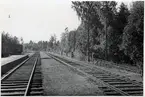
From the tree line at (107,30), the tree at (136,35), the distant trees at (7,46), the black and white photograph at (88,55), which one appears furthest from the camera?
the distant trees at (7,46)

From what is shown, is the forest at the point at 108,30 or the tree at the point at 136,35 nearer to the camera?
the tree at the point at 136,35

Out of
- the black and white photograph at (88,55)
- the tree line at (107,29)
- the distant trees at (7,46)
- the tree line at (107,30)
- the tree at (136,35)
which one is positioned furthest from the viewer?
the distant trees at (7,46)

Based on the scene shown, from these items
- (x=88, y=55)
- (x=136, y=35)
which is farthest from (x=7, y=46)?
(x=136, y=35)

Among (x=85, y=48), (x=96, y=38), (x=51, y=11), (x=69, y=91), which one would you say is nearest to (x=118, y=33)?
(x=96, y=38)

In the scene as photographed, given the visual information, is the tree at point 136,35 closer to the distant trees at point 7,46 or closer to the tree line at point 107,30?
the tree line at point 107,30

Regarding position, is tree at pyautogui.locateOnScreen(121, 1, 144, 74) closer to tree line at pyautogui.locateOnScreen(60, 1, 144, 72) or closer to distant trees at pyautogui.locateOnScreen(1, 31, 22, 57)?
tree line at pyautogui.locateOnScreen(60, 1, 144, 72)

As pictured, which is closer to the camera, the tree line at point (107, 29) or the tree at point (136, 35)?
the tree at point (136, 35)

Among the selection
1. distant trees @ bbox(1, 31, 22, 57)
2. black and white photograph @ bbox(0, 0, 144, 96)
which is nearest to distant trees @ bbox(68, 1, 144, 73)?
black and white photograph @ bbox(0, 0, 144, 96)

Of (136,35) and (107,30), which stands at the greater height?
(107,30)

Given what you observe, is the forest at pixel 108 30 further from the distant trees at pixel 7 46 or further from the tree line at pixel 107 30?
the distant trees at pixel 7 46

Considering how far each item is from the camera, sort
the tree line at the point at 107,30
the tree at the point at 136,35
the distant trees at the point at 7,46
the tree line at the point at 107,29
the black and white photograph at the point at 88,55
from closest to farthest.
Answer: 1. the black and white photograph at the point at 88,55
2. the tree at the point at 136,35
3. the tree line at the point at 107,30
4. the tree line at the point at 107,29
5. the distant trees at the point at 7,46

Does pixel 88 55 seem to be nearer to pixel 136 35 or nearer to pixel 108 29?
pixel 108 29

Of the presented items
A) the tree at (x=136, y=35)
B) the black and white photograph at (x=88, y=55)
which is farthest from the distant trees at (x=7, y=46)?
the tree at (x=136, y=35)

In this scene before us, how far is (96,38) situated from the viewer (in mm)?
34938
